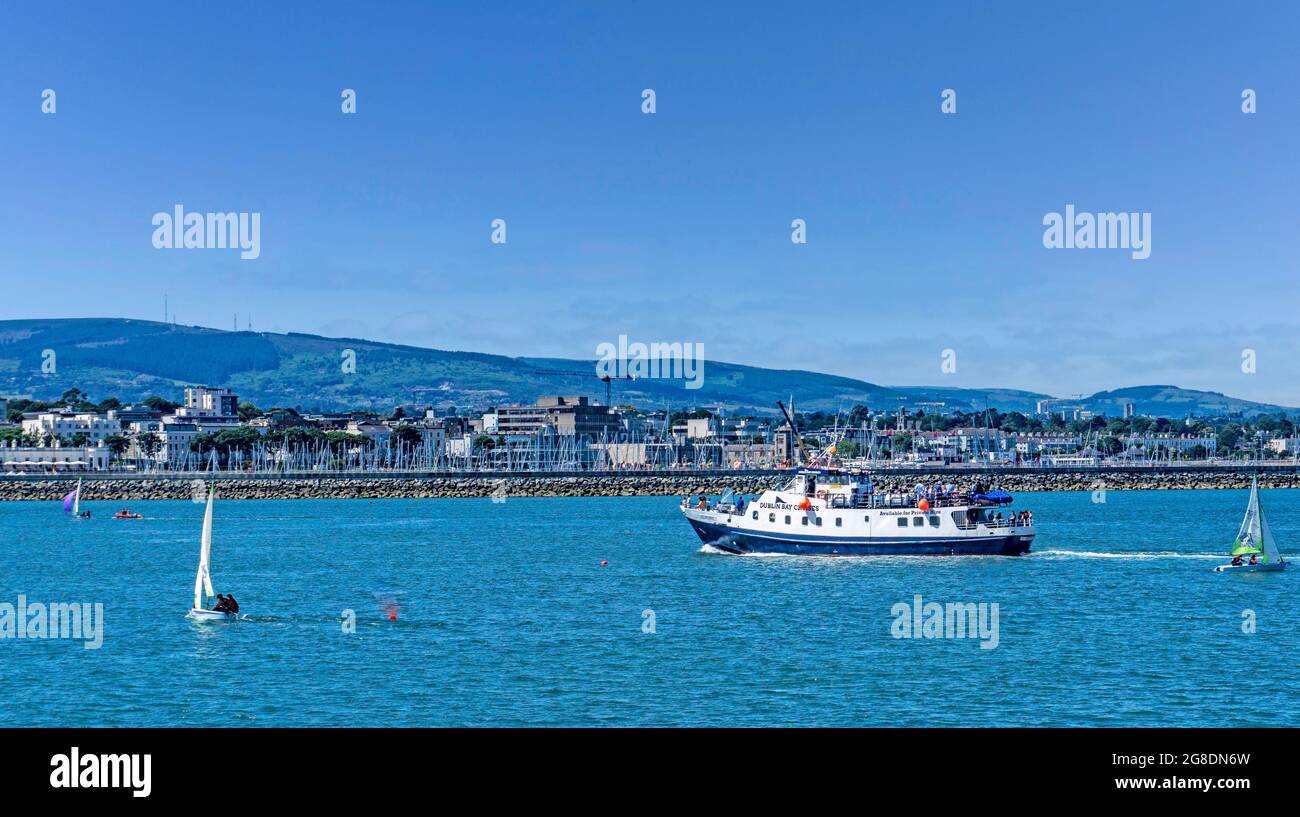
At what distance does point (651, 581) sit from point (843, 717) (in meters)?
26.6

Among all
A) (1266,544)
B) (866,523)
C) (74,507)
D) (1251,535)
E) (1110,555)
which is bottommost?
(1110,555)

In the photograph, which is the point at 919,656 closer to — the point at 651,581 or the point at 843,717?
the point at 843,717

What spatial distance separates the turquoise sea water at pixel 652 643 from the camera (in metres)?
28.5

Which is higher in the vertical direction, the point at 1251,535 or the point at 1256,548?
the point at 1251,535

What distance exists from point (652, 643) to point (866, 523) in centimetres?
2371

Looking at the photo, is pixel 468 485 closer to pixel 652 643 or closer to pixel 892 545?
pixel 892 545

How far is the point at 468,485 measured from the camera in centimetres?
17700
